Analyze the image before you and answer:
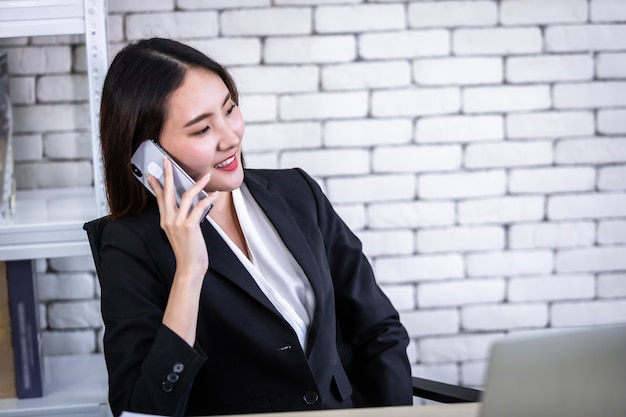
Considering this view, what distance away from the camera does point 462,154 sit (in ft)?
8.30

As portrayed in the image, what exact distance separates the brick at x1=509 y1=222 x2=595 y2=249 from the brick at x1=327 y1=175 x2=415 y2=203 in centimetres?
37

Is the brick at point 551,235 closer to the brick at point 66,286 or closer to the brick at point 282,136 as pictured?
the brick at point 282,136

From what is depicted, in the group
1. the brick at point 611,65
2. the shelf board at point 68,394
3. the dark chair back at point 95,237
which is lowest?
the shelf board at point 68,394

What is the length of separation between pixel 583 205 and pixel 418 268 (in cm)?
55

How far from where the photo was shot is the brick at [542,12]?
2.47 m

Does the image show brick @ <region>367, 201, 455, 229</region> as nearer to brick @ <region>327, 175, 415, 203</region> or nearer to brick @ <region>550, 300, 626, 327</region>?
brick @ <region>327, 175, 415, 203</region>

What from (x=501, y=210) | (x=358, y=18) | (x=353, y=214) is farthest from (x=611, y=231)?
(x=358, y=18)

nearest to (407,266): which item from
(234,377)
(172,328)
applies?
(234,377)

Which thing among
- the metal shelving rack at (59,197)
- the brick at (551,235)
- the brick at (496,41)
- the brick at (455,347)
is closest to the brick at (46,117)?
the metal shelving rack at (59,197)

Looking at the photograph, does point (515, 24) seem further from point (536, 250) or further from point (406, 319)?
point (406, 319)

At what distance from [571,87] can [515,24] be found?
262mm

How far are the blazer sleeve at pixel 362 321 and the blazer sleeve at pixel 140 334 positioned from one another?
44 centimetres

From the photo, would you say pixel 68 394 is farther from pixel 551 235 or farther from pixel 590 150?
pixel 590 150

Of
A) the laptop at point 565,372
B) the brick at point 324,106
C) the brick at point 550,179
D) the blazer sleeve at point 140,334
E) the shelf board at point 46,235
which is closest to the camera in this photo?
the laptop at point 565,372
